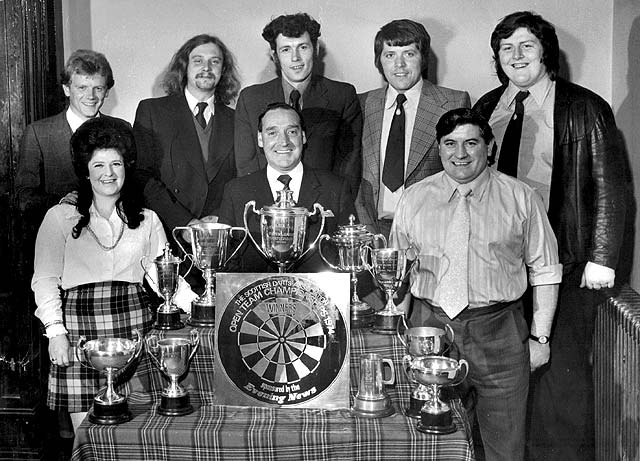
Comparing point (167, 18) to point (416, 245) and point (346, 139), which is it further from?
point (416, 245)

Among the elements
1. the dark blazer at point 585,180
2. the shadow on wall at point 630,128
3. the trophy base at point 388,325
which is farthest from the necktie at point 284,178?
the shadow on wall at point 630,128

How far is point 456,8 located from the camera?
3.26 meters

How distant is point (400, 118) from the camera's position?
Result: 3207 millimetres

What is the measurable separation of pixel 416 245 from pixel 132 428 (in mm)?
1190

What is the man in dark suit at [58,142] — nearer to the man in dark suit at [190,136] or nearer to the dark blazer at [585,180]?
the man in dark suit at [190,136]

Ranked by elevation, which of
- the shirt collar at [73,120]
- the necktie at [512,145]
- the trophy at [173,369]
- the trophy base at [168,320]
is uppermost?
the shirt collar at [73,120]

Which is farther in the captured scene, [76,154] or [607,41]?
[607,41]

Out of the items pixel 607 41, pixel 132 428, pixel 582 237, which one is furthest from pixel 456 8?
pixel 132 428

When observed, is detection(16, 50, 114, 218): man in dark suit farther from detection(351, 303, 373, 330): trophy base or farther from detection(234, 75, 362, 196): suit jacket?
detection(351, 303, 373, 330): trophy base

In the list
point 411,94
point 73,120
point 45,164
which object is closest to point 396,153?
point 411,94

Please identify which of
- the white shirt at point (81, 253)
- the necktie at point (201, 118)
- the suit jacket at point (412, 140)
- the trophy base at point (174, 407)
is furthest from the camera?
the necktie at point (201, 118)

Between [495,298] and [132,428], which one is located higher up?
[495,298]

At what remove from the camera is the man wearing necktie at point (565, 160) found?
2.97m

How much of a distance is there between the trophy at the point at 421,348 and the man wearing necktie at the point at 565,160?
3.49 feet
